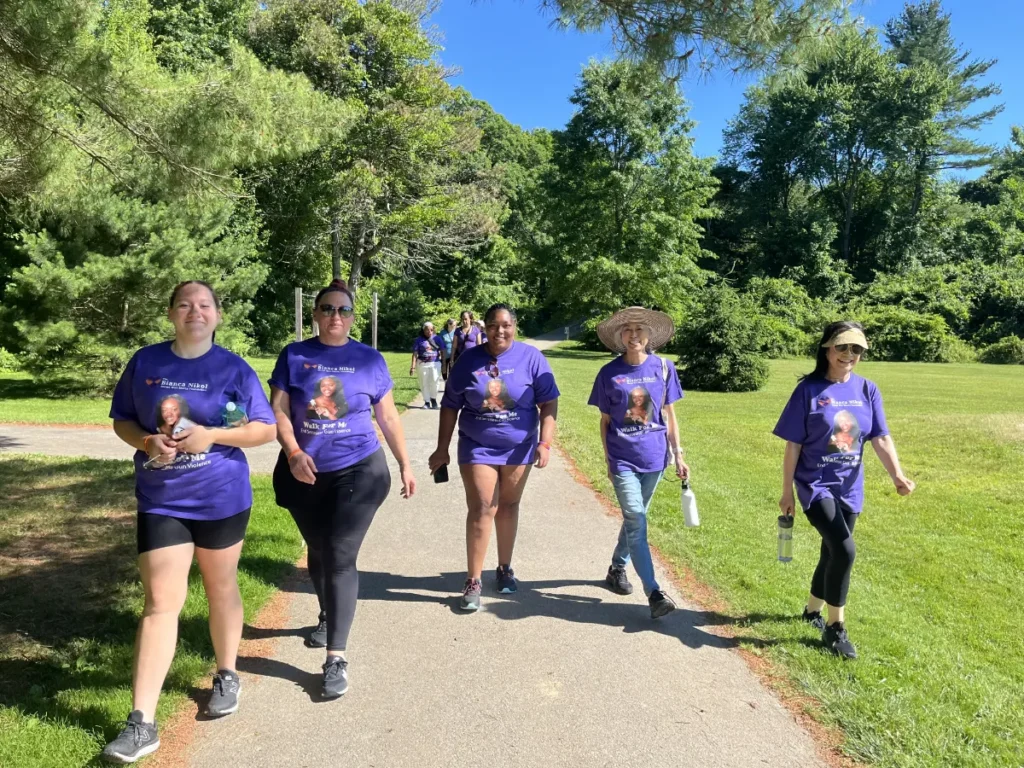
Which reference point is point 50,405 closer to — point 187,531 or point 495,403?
point 495,403

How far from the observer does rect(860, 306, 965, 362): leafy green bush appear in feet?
116

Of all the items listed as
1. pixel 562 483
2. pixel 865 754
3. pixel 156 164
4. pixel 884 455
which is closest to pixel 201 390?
pixel 865 754

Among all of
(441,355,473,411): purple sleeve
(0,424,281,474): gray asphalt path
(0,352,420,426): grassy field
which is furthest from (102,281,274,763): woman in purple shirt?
(0,352,420,426): grassy field

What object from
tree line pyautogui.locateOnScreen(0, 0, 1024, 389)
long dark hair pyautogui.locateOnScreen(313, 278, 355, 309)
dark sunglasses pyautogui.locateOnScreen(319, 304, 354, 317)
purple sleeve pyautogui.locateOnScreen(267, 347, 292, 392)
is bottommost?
purple sleeve pyautogui.locateOnScreen(267, 347, 292, 392)

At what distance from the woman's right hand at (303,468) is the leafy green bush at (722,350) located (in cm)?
1660

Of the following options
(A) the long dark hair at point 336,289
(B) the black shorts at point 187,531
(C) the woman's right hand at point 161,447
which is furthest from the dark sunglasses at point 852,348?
(C) the woman's right hand at point 161,447

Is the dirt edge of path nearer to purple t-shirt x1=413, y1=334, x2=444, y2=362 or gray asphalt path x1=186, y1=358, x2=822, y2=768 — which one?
gray asphalt path x1=186, y1=358, x2=822, y2=768

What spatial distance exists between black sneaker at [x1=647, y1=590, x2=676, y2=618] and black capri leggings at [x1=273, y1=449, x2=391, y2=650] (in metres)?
1.81

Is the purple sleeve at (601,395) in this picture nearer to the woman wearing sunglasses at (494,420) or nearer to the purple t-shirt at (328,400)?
the woman wearing sunglasses at (494,420)

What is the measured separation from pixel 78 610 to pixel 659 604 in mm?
3482

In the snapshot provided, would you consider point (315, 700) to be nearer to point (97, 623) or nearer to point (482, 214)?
point (97, 623)

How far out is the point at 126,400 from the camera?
2959mm

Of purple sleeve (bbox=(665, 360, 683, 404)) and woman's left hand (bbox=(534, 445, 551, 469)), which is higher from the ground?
purple sleeve (bbox=(665, 360, 683, 404))

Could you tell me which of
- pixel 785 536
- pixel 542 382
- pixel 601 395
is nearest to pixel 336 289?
pixel 542 382
